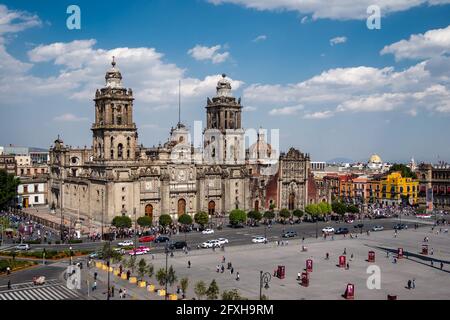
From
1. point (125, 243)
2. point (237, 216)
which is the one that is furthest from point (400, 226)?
point (125, 243)

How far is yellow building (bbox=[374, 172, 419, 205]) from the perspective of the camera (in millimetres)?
137750

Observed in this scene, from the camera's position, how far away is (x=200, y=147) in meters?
122

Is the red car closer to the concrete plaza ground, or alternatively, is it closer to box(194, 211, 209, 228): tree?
the concrete plaza ground

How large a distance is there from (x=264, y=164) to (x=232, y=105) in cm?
2225

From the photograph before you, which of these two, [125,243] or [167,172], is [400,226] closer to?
[167,172]

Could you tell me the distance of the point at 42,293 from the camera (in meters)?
48.4

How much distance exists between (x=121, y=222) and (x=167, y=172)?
17.0m

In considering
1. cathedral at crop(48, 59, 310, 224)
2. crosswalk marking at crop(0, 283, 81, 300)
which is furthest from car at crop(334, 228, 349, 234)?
crosswalk marking at crop(0, 283, 81, 300)

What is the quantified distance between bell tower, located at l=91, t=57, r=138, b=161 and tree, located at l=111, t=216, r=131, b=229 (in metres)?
12.5

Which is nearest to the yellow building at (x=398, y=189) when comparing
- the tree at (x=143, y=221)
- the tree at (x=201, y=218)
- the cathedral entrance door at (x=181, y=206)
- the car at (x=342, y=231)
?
the car at (x=342, y=231)

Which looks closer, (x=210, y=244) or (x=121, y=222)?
(x=210, y=244)

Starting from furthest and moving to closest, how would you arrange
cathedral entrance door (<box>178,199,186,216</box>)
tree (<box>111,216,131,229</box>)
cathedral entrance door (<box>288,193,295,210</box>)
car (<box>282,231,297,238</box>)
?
cathedral entrance door (<box>288,193,295,210</box>)
cathedral entrance door (<box>178,199,186,216</box>)
car (<box>282,231,297,238</box>)
tree (<box>111,216,131,229</box>)
